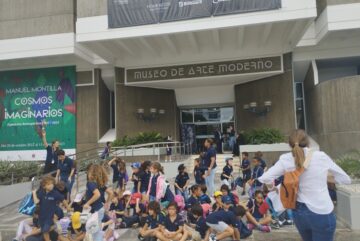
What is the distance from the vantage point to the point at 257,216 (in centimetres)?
807

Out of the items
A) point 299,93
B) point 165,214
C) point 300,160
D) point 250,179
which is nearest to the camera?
point 300,160

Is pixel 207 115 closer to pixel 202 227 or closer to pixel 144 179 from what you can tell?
pixel 144 179

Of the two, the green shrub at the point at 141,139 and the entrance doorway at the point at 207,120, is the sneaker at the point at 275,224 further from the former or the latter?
the entrance doorway at the point at 207,120

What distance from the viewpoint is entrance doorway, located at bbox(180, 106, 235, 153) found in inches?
925

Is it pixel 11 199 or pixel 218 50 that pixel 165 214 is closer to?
pixel 11 199

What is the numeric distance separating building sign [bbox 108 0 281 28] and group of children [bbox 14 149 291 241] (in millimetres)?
9665

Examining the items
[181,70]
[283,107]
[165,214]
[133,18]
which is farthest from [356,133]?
[165,214]

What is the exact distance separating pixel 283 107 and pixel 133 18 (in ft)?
29.0

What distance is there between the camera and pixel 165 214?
274 inches

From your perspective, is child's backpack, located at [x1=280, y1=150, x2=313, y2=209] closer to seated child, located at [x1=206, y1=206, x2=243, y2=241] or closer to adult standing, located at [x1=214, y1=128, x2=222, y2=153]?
seated child, located at [x1=206, y1=206, x2=243, y2=241]

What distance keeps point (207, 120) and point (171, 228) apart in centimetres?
1732

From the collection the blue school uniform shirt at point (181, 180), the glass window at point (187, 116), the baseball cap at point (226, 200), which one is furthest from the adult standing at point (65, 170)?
the glass window at point (187, 116)

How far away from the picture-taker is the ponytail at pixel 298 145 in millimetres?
3182

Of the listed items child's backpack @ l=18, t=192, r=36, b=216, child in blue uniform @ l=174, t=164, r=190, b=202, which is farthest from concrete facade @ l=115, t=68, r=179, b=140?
child's backpack @ l=18, t=192, r=36, b=216
